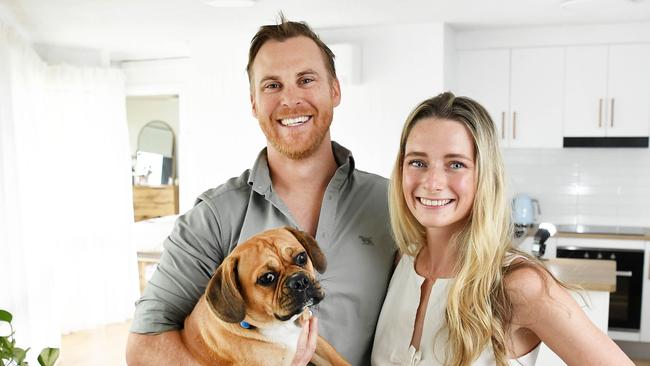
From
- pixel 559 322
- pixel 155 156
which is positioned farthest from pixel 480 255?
pixel 155 156

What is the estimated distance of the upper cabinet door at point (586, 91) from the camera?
5.17 meters

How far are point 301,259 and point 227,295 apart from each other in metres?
0.17

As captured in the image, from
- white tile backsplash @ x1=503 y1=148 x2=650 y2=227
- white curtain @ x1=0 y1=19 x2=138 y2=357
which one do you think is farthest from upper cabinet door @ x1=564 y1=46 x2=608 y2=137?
white curtain @ x1=0 y1=19 x2=138 y2=357

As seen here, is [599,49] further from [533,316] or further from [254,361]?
[254,361]

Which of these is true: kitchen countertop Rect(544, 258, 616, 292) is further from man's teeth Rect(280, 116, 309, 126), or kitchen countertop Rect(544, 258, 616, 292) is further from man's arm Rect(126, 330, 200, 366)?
man's arm Rect(126, 330, 200, 366)

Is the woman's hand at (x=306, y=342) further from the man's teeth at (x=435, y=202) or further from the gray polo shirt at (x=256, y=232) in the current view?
the man's teeth at (x=435, y=202)

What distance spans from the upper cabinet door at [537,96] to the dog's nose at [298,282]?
4.50 metres

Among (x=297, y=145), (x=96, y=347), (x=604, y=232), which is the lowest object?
(x=96, y=347)

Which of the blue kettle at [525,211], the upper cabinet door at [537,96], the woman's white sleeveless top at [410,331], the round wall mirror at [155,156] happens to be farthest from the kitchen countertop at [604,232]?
the round wall mirror at [155,156]

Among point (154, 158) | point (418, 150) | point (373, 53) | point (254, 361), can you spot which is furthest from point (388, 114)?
point (154, 158)

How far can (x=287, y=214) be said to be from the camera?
1412mm

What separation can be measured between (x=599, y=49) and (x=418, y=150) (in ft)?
14.3

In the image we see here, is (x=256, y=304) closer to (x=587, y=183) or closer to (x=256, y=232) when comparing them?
(x=256, y=232)

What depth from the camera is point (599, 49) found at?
16.9ft
